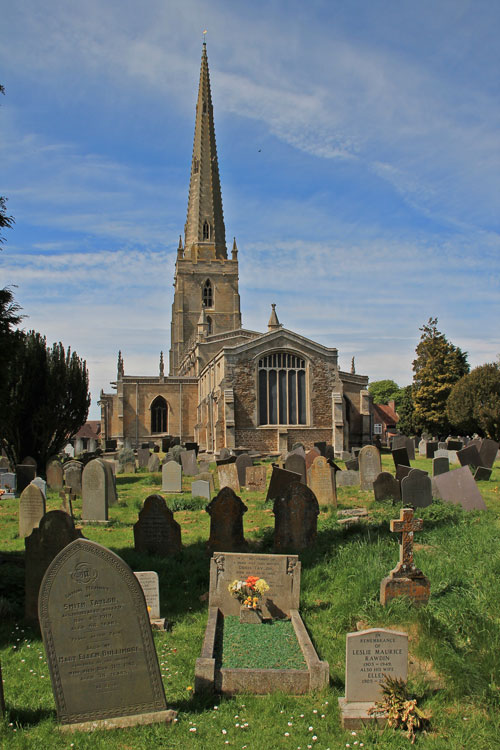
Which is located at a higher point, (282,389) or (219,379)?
(219,379)

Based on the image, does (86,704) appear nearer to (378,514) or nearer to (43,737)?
(43,737)

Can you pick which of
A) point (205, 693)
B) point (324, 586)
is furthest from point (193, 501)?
point (205, 693)

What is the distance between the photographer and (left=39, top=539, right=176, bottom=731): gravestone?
4043mm

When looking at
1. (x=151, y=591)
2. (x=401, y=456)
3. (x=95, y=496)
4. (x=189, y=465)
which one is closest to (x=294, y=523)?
(x=151, y=591)

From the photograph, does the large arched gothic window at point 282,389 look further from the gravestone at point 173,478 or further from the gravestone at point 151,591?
the gravestone at point 151,591

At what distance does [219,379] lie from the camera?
3456 centimetres

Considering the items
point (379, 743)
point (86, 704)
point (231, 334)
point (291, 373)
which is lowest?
point (379, 743)

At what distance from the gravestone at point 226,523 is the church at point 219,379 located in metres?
22.3

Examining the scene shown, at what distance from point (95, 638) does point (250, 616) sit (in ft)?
7.95

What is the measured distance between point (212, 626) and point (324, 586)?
70.8 inches

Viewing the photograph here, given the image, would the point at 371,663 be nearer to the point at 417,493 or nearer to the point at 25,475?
the point at 417,493

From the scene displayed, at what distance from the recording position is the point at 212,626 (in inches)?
230

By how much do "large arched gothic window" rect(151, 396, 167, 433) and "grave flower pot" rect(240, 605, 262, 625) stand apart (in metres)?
37.4

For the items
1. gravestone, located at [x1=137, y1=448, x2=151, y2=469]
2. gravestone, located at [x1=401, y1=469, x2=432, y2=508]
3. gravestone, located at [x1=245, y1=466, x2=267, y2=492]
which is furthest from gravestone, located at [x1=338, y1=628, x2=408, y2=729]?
gravestone, located at [x1=137, y1=448, x2=151, y2=469]
